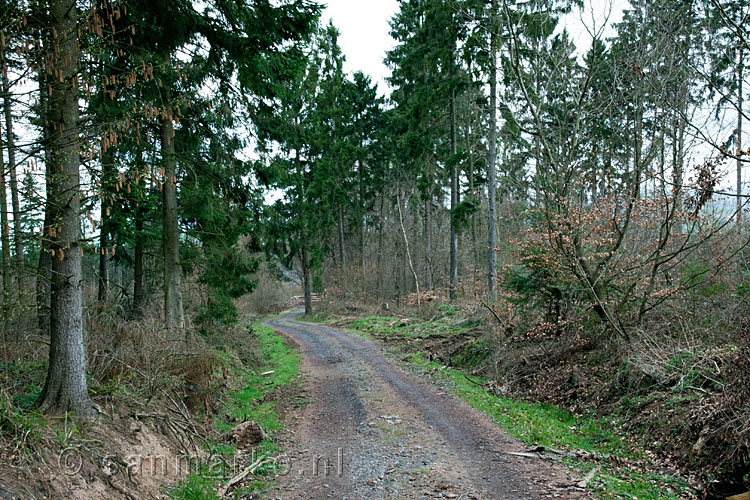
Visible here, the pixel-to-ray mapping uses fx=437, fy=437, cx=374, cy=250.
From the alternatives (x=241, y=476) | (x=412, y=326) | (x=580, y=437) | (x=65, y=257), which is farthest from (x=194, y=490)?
(x=412, y=326)

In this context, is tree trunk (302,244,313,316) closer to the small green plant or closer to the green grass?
the green grass

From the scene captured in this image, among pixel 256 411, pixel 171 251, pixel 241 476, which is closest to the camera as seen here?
pixel 241 476

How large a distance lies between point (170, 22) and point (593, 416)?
31.5 feet

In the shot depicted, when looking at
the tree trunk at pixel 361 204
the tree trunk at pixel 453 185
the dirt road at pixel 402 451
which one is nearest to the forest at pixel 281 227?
the dirt road at pixel 402 451

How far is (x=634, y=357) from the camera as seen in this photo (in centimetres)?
780

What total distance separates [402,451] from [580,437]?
2.91m

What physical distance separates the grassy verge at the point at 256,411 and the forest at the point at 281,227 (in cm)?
17

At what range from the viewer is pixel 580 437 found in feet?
22.9

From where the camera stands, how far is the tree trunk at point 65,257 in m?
5.16

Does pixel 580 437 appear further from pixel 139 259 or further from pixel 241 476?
pixel 139 259

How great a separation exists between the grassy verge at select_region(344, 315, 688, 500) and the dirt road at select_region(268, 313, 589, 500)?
330 millimetres

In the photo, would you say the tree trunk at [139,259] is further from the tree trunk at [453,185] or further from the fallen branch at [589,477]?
the tree trunk at [453,185]

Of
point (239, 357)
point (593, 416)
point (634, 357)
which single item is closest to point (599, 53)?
point (634, 357)

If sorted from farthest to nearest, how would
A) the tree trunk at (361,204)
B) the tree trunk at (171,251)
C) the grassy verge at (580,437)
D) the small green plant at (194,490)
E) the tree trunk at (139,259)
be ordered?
the tree trunk at (361,204), the tree trunk at (139,259), the tree trunk at (171,251), the grassy verge at (580,437), the small green plant at (194,490)
